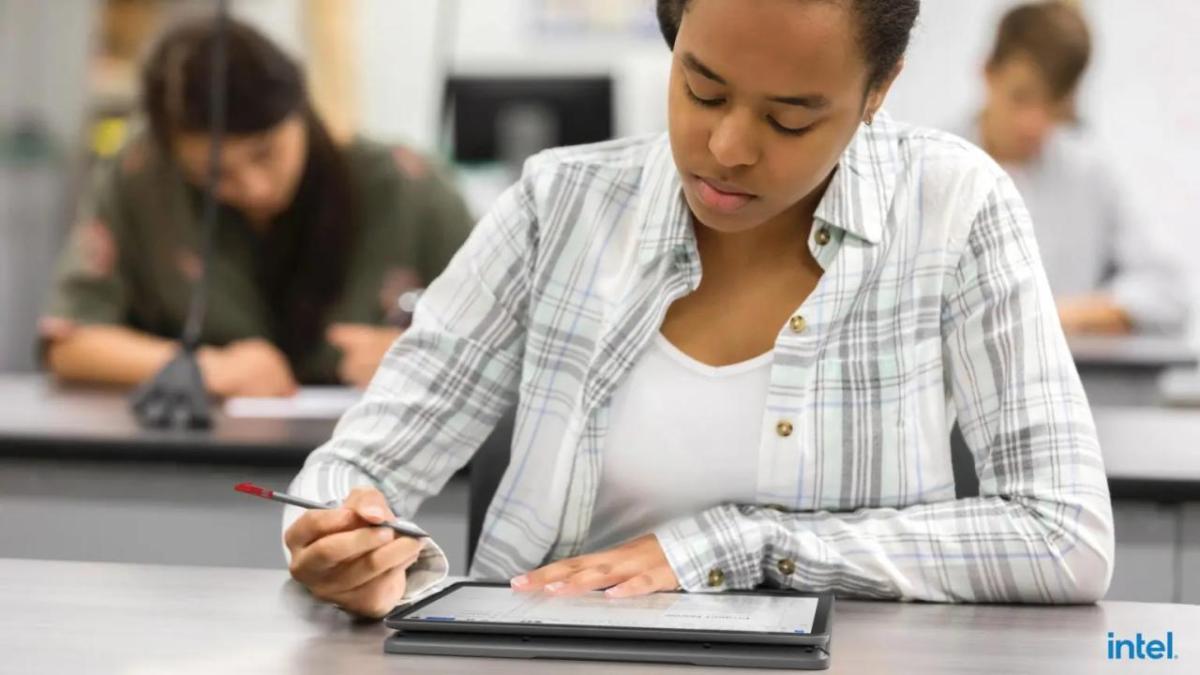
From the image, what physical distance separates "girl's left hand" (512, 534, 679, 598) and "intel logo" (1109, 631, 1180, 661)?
0.30 meters

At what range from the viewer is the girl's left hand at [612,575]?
104cm

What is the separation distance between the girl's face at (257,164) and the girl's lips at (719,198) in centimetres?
167

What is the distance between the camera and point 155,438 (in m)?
1.80

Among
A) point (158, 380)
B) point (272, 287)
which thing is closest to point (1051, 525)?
point (158, 380)

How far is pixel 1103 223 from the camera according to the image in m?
3.94

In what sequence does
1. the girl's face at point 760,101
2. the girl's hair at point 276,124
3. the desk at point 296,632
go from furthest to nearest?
the girl's hair at point 276,124 → the girl's face at point 760,101 → the desk at point 296,632

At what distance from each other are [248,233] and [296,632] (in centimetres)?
192

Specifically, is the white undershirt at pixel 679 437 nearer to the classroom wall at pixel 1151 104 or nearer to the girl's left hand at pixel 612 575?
the girl's left hand at pixel 612 575

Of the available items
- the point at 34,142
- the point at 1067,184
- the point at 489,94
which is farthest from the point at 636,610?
the point at 34,142

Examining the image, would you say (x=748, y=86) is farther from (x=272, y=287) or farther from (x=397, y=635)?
(x=272, y=287)

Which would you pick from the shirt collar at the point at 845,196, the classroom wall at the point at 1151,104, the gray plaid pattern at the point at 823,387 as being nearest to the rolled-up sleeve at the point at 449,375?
the gray plaid pattern at the point at 823,387

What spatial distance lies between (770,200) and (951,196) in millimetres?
186

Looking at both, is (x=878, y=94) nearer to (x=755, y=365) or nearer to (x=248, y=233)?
(x=755, y=365)

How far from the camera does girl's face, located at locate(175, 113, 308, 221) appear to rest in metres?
2.64
